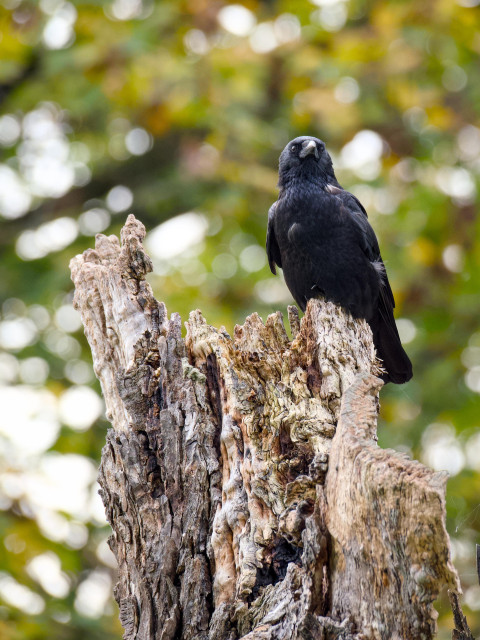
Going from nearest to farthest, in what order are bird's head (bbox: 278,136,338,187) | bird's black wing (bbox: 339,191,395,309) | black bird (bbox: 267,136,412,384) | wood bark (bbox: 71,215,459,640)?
wood bark (bbox: 71,215,459,640) < black bird (bbox: 267,136,412,384) < bird's black wing (bbox: 339,191,395,309) < bird's head (bbox: 278,136,338,187)

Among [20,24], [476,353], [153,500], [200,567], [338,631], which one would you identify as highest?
[20,24]

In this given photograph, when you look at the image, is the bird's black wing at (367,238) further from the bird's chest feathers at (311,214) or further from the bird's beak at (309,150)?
the bird's beak at (309,150)

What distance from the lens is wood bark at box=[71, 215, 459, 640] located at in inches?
86.1

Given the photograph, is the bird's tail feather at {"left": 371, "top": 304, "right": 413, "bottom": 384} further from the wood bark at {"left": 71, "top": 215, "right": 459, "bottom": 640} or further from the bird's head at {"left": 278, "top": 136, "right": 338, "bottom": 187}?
the wood bark at {"left": 71, "top": 215, "right": 459, "bottom": 640}

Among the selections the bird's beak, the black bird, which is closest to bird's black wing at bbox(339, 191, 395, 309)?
the black bird

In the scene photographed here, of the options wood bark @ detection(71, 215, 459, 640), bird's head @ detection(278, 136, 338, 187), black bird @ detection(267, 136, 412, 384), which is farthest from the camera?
bird's head @ detection(278, 136, 338, 187)

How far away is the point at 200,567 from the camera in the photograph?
2.67m

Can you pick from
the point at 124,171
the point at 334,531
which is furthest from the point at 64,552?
the point at 334,531

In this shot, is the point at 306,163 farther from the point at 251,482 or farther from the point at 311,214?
the point at 251,482

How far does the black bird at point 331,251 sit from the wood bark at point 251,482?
1222 mm

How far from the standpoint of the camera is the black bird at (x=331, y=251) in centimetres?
494

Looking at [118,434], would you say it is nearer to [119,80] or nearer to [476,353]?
[119,80]

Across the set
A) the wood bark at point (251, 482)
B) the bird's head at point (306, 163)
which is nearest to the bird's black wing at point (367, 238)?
the bird's head at point (306, 163)

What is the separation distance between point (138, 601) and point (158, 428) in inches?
25.8
